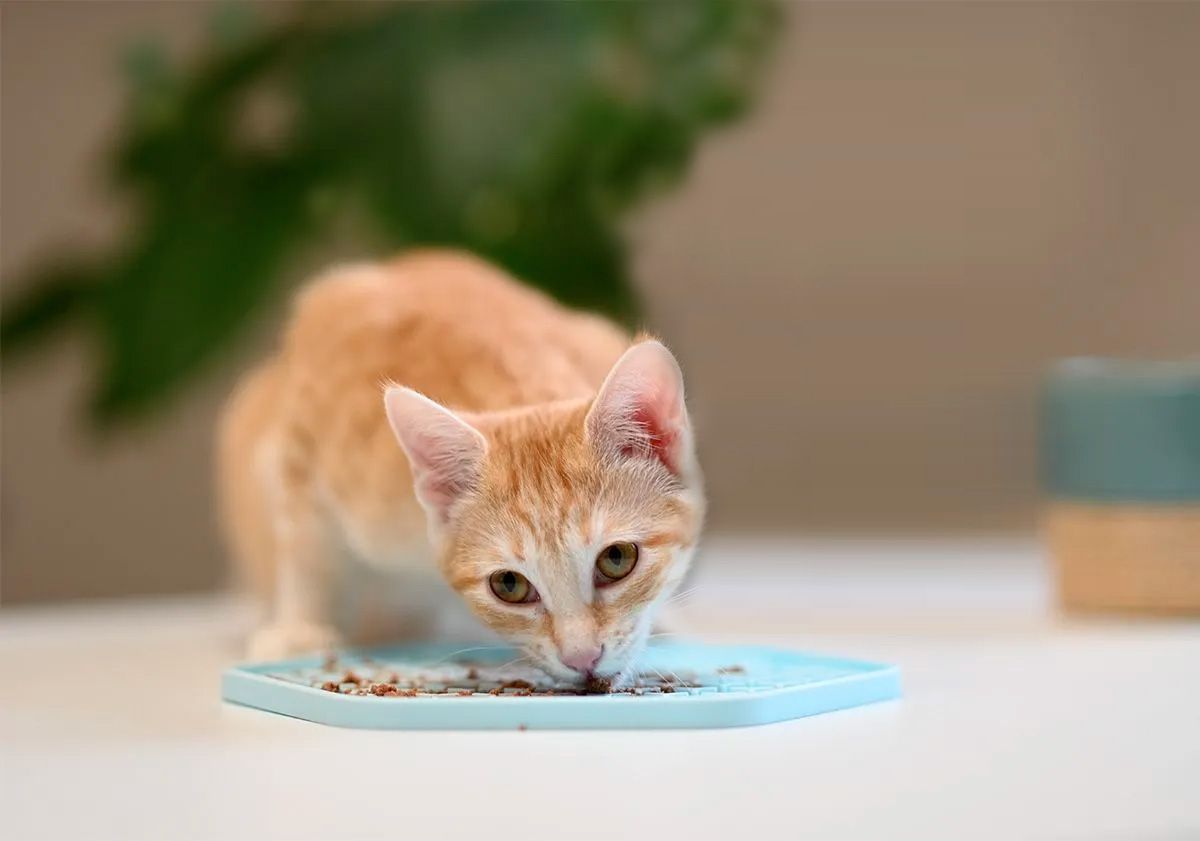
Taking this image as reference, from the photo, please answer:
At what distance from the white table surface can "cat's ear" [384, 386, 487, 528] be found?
27 cm

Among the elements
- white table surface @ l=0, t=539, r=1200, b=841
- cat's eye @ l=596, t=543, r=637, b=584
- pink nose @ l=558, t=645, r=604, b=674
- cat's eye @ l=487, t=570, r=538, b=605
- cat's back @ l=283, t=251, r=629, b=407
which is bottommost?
Result: white table surface @ l=0, t=539, r=1200, b=841

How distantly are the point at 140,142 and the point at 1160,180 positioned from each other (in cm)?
227

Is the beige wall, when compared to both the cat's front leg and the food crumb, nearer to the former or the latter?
the cat's front leg

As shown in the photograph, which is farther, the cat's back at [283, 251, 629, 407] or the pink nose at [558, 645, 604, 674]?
the cat's back at [283, 251, 629, 407]

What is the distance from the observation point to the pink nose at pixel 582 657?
50.5 inches

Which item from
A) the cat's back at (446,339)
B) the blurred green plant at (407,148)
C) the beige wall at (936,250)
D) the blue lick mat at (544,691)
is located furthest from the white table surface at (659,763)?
the beige wall at (936,250)

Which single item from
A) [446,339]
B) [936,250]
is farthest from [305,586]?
[936,250]

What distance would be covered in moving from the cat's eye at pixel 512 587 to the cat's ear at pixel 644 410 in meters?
0.15

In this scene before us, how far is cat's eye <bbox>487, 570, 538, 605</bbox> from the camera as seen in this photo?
1.34 metres

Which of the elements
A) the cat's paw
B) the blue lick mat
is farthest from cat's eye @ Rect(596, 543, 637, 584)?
the cat's paw

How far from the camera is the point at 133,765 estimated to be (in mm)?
1133

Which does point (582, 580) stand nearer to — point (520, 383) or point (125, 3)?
point (520, 383)

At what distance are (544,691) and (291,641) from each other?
0.47 meters

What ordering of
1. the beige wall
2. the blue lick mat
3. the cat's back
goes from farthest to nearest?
1. the beige wall
2. the cat's back
3. the blue lick mat
